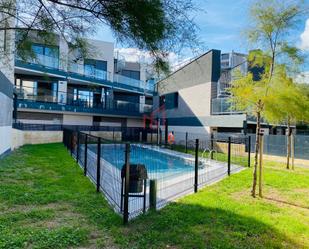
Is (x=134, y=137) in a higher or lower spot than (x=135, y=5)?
lower

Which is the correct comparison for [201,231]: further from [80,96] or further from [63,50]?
[80,96]

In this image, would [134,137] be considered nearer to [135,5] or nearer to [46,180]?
[46,180]

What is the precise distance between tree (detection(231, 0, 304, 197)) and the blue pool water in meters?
3.07

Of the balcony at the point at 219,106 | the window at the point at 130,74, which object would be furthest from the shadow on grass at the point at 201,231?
the window at the point at 130,74

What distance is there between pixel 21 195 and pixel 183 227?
3.57 metres

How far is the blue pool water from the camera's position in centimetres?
739

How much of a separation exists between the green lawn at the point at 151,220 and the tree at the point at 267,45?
128cm

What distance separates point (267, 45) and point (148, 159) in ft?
16.5

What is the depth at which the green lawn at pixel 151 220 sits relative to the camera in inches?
169

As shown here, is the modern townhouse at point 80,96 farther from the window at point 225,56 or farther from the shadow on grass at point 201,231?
the shadow on grass at point 201,231

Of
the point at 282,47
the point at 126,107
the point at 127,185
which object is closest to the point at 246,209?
the point at 127,185

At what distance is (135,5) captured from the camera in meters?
2.80

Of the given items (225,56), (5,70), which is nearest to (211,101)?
(225,56)

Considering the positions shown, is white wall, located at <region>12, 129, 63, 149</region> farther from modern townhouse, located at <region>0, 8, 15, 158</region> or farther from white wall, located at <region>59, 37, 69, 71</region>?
white wall, located at <region>59, 37, 69, 71</region>
